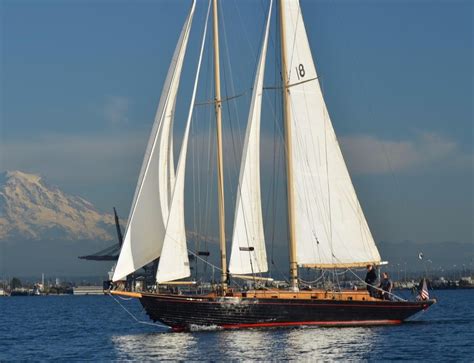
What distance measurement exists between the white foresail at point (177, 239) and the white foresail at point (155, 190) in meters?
0.69

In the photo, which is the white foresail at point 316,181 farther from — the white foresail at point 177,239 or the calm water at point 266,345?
the white foresail at point 177,239

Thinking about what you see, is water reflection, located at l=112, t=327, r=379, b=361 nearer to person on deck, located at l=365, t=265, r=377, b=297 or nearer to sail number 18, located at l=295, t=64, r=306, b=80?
person on deck, located at l=365, t=265, r=377, b=297

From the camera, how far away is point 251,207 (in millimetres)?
50375

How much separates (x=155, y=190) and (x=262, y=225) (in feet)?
18.0

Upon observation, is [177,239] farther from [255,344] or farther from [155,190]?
[255,344]

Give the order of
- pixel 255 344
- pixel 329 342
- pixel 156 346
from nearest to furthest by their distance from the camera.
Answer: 1. pixel 255 344
2. pixel 329 342
3. pixel 156 346

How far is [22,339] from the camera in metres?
56.9

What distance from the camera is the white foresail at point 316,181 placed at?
52.6m

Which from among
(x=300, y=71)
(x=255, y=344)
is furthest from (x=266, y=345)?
(x=300, y=71)

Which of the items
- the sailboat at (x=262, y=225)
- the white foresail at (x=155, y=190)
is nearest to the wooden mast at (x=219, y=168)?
the sailboat at (x=262, y=225)

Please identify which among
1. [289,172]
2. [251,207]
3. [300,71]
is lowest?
[251,207]


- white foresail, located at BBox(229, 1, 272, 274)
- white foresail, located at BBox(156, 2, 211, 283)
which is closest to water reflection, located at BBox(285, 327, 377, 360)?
white foresail, located at BBox(229, 1, 272, 274)

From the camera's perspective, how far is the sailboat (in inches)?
1935

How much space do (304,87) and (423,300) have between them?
41.0ft
